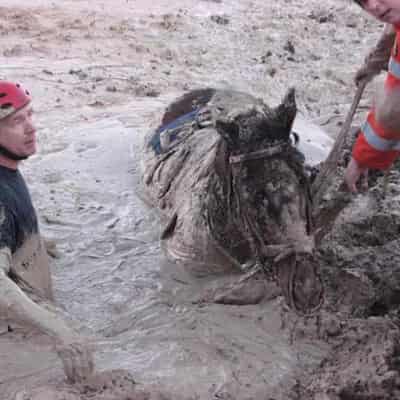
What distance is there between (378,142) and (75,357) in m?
1.87

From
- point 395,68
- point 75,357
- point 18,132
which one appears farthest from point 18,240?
point 395,68

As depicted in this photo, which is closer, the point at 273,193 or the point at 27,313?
the point at 27,313

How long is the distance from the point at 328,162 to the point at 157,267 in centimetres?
149

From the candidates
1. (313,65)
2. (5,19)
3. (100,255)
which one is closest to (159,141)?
(100,255)

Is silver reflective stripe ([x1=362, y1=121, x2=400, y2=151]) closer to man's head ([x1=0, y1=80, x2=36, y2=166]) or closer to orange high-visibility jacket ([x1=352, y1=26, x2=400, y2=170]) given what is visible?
orange high-visibility jacket ([x1=352, y1=26, x2=400, y2=170])

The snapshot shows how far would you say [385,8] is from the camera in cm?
300

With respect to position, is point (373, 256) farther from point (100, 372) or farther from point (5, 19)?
point (5, 19)

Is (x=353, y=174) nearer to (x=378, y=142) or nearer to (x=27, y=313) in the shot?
(x=378, y=142)

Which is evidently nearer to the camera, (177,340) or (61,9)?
(177,340)

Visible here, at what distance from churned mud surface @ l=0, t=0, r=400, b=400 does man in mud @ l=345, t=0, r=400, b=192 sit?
543mm

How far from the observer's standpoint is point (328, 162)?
13.2 feet

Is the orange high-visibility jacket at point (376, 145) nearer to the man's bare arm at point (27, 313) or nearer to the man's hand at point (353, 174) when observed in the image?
the man's hand at point (353, 174)

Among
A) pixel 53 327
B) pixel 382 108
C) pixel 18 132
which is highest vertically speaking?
pixel 382 108

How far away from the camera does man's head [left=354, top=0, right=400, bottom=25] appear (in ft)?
9.73
